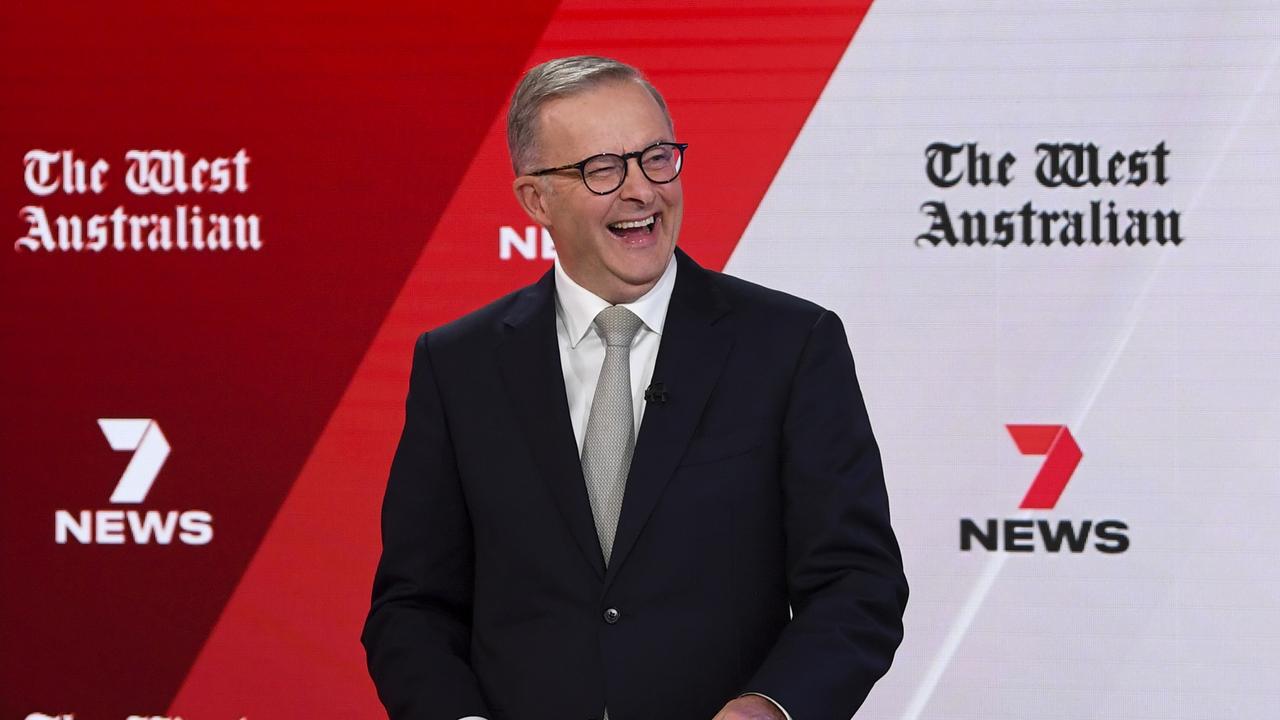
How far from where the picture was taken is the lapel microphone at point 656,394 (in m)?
1.50

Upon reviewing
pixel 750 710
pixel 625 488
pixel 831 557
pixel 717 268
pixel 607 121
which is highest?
pixel 717 268

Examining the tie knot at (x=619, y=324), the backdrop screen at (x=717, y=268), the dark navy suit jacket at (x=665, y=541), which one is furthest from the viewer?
the backdrop screen at (x=717, y=268)

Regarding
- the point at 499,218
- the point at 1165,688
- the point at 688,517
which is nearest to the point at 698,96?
the point at 499,218

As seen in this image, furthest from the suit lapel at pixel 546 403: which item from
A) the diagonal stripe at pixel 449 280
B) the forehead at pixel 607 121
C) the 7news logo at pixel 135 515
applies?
the 7news logo at pixel 135 515

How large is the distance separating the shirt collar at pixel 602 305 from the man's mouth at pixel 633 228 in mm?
62

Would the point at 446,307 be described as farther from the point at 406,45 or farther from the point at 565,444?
the point at 565,444

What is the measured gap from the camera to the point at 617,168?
153 cm

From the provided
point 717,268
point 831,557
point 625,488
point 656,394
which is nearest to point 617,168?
point 656,394

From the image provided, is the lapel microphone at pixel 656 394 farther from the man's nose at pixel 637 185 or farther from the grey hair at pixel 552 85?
the grey hair at pixel 552 85

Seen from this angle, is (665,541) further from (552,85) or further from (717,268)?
(717,268)

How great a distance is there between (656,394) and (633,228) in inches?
8.4

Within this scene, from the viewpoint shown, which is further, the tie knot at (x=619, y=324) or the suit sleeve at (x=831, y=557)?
the tie knot at (x=619, y=324)

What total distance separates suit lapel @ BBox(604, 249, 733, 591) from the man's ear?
195mm

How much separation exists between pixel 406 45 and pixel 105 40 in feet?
2.20
